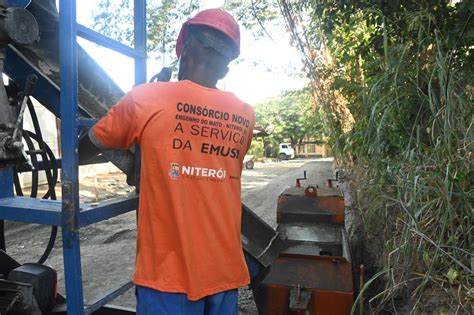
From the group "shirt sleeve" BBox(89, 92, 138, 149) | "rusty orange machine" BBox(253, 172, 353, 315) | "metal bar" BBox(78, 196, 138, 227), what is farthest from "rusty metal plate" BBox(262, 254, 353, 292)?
"shirt sleeve" BBox(89, 92, 138, 149)

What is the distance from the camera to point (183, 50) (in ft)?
6.02

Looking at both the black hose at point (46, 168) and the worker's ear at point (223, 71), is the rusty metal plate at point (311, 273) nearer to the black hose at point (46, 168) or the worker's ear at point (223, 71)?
the black hose at point (46, 168)

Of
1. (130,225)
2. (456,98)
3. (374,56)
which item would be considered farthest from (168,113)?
(130,225)

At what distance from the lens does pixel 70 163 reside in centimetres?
173

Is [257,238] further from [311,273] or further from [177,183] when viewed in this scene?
[177,183]

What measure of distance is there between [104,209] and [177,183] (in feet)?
1.76

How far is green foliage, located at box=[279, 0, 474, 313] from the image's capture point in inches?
100

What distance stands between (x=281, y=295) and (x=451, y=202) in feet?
4.15

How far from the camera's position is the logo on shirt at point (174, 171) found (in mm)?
1612

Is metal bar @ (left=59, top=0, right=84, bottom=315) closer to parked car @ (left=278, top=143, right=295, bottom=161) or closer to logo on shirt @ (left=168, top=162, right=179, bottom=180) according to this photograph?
logo on shirt @ (left=168, top=162, right=179, bottom=180)

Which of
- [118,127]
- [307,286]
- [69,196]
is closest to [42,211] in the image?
[69,196]

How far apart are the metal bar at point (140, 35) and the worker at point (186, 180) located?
0.60 m

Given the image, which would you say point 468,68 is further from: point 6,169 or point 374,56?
point 6,169

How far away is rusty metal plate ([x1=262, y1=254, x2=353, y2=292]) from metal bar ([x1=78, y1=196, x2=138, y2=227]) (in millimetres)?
1240
